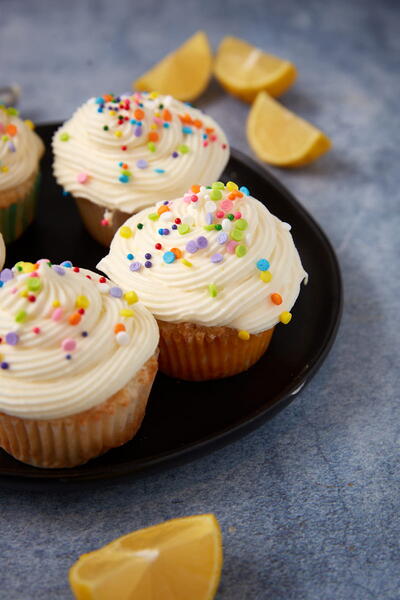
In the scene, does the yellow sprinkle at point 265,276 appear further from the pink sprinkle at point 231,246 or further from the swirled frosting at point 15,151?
the swirled frosting at point 15,151

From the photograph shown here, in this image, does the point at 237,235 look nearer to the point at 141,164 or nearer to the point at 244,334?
the point at 244,334

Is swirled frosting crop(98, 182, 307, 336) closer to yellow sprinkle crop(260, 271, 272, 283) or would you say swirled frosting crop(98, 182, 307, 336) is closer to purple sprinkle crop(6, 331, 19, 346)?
yellow sprinkle crop(260, 271, 272, 283)

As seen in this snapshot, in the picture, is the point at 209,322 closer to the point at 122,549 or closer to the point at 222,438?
the point at 222,438

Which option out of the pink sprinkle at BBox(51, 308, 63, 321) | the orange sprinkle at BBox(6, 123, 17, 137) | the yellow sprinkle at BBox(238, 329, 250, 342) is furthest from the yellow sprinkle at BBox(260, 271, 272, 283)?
the orange sprinkle at BBox(6, 123, 17, 137)

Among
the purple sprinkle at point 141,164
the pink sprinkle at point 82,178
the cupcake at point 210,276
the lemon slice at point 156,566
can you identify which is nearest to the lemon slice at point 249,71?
the purple sprinkle at point 141,164

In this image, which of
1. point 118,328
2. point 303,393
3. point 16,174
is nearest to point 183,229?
point 118,328
